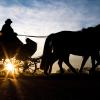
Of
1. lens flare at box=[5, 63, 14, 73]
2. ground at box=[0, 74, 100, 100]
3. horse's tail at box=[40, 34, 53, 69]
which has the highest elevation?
horse's tail at box=[40, 34, 53, 69]

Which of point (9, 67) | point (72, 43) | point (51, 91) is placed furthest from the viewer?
point (9, 67)

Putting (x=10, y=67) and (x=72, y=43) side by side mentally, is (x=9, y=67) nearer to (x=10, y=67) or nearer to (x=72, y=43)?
(x=10, y=67)

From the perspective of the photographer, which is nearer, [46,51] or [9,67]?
[46,51]

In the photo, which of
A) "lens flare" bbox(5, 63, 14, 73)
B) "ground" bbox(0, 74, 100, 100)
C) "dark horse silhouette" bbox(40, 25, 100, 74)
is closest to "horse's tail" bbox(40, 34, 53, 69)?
"dark horse silhouette" bbox(40, 25, 100, 74)

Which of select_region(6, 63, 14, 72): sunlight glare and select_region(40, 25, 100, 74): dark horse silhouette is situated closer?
select_region(40, 25, 100, 74): dark horse silhouette

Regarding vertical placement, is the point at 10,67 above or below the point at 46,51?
below

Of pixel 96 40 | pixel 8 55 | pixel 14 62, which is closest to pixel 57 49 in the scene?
pixel 96 40

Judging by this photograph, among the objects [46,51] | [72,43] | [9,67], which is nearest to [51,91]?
[72,43]

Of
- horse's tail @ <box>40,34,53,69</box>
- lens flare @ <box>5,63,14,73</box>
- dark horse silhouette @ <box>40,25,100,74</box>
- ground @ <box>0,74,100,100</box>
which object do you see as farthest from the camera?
lens flare @ <box>5,63,14,73</box>

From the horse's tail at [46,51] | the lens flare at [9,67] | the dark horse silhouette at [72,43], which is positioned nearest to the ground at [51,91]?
the dark horse silhouette at [72,43]

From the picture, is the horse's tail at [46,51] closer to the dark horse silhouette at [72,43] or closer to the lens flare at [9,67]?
the dark horse silhouette at [72,43]

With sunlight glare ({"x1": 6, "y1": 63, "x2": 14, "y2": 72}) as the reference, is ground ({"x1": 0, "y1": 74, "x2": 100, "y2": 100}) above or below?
below

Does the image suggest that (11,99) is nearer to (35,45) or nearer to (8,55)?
(8,55)

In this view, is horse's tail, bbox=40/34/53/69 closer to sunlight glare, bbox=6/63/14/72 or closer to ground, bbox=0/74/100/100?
sunlight glare, bbox=6/63/14/72
